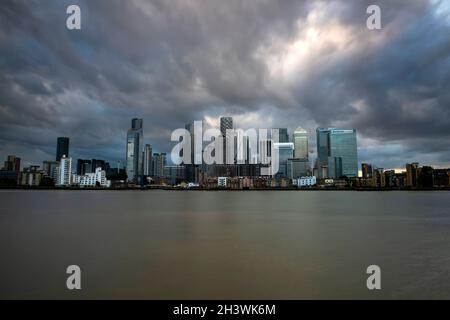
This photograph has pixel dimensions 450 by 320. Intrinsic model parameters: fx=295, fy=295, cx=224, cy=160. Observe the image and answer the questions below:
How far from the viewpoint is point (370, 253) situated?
1570cm

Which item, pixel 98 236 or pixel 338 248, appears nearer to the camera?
pixel 338 248

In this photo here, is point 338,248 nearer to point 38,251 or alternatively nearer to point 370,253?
point 370,253

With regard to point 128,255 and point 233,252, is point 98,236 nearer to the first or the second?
point 128,255

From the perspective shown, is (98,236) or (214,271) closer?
(214,271)

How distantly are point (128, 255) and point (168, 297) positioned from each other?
255 inches
